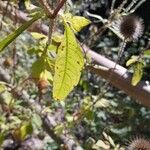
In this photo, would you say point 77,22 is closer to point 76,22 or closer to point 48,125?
point 76,22

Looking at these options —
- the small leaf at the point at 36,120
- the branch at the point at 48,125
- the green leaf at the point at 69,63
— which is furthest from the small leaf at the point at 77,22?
the small leaf at the point at 36,120

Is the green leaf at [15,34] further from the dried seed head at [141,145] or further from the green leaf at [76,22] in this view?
the dried seed head at [141,145]

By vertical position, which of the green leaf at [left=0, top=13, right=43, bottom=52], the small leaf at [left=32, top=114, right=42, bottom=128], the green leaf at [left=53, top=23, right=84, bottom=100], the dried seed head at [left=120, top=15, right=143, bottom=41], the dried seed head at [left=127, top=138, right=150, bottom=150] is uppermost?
the green leaf at [left=0, top=13, right=43, bottom=52]

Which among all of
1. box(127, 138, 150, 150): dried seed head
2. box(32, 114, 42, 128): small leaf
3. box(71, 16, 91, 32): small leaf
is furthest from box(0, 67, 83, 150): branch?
box(71, 16, 91, 32): small leaf

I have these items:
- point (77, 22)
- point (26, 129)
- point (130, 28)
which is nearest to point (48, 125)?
point (26, 129)

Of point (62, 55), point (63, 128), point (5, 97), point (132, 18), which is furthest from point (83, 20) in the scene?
point (5, 97)

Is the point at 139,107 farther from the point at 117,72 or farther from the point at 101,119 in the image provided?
the point at 117,72

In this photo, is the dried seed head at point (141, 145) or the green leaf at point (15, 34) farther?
the dried seed head at point (141, 145)

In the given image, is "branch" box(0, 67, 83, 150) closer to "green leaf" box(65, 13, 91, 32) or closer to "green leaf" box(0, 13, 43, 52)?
"green leaf" box(65, 13, 91, 32)
